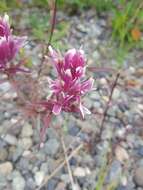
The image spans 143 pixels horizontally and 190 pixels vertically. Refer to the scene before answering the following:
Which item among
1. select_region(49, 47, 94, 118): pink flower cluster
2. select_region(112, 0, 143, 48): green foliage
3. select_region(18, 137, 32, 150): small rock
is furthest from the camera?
select_region(112, 0, 143, 48): green foliage

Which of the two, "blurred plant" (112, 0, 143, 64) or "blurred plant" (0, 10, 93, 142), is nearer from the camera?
"blurred plant" (0, 10, 93, 142)

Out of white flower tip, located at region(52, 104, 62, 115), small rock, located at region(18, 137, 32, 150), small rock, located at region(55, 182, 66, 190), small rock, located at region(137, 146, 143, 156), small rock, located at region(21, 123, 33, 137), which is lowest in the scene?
small rock, located at region(55, 182, 66, 190)

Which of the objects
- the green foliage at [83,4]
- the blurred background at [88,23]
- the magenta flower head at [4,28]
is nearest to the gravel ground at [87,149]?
the blurred background at [88,23]

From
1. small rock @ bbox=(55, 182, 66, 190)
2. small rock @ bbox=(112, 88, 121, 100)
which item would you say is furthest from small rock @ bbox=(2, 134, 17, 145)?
small rock @ bbox=(112, 88, 121, 100)

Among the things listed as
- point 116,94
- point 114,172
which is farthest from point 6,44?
point 116,94

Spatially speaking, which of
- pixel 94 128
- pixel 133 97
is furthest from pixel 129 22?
pixel 94 128

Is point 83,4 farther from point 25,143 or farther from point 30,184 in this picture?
point 30,184

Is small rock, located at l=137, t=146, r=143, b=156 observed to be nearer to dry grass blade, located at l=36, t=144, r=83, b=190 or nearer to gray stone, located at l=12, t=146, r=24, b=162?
dry grass blade, located at l=36, t=144, r=83, b=190

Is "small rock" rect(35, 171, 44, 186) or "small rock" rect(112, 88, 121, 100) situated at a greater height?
"small rock" rect(112, 88, 121, 100)

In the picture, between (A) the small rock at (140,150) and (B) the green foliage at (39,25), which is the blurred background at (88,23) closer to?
(B) the green foliage at (39,25)
